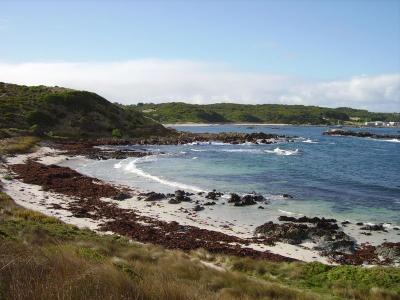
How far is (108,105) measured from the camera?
108 metres

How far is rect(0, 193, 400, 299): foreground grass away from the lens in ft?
21.7

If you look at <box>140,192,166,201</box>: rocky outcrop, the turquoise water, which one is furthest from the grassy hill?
<box>140,192,166,201</box>: rocky outcrop

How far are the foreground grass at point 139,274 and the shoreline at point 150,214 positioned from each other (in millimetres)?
3244

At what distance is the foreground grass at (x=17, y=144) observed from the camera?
184 ft

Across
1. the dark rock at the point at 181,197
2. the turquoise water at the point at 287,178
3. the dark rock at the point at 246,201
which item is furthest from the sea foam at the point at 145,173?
the dark rock at the point at 246,201

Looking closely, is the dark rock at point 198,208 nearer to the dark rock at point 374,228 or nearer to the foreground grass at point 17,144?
the dark rock at point 374,228

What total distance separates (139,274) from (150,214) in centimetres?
1924

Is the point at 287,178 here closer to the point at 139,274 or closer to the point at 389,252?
the point at 389,252

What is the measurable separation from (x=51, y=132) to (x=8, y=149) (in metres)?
24.8

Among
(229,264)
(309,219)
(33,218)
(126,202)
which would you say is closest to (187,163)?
(126,202)

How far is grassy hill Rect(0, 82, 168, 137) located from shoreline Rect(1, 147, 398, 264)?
4312cm

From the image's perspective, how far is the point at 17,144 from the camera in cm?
6078

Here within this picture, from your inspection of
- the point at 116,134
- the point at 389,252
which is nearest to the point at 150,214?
the point at 389,252

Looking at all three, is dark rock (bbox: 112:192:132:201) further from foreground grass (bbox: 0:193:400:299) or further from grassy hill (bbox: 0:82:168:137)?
grassy hill (bbox: 0:82:168:137)
